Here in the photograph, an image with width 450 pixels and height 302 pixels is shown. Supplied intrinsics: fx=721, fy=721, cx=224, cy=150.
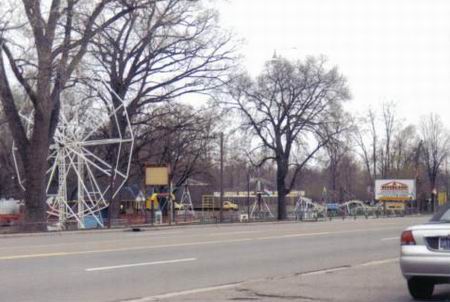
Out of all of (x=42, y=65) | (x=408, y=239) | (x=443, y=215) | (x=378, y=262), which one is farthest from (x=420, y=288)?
(x=42, y=65)

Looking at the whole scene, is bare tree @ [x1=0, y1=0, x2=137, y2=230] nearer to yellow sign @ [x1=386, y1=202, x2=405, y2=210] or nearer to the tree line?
the tree line

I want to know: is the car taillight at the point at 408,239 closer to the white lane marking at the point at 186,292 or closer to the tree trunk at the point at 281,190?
the white lane marking at the point at 186,292

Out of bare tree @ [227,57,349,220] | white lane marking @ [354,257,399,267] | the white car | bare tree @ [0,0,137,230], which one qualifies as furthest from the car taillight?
bare tree @ [227,57,349,220]

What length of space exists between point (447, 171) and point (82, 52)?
9214cm

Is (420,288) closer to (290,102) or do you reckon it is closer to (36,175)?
(36,175)

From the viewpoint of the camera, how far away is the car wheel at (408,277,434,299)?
1026 cm

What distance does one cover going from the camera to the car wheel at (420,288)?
1026 cm

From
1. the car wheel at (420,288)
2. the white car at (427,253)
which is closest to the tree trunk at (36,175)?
the car wheel at (420,288)

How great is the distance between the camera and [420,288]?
10.4 m

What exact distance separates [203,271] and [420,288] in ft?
16.8

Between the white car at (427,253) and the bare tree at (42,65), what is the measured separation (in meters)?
25.6

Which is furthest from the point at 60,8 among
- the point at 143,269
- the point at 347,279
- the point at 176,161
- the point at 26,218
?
the point at 176,161

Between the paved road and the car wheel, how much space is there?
272 mm

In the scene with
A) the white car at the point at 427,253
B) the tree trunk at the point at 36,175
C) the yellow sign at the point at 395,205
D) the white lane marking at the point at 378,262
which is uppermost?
the tree trunk at the point at 36,175
